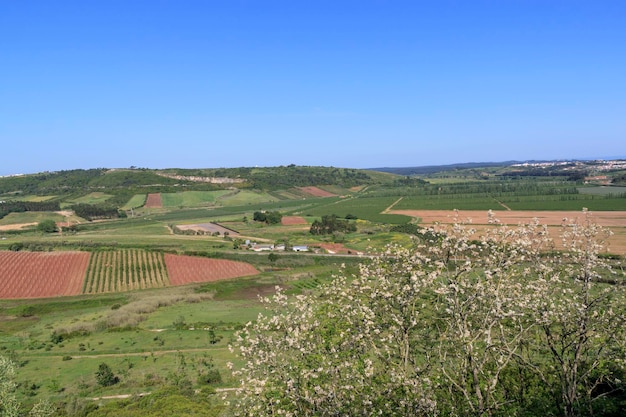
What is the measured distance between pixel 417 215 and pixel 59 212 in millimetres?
141878

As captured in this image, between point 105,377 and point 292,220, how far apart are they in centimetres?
10575

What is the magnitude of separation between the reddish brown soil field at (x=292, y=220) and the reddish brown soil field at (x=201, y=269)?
49.6m

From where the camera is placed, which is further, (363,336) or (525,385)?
(525,385)

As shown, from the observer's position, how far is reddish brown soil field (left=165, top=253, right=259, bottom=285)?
7738cm

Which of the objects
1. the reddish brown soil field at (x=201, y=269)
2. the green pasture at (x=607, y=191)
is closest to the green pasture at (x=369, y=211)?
the reddish brown soil field at (x=201, y=269)

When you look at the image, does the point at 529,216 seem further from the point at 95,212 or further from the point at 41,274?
the point at 95,212

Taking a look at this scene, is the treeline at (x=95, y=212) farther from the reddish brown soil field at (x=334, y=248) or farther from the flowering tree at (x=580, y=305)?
the flowering tree at (x=580, y=305)

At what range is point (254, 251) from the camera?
318ft

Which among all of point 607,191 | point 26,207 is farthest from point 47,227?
point 607,191

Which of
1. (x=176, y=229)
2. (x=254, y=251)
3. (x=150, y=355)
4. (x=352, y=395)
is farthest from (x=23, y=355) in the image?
(x=176, y=229)

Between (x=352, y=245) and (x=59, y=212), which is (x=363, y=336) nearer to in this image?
(x=352, y=245)

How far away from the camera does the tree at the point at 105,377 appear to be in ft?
116

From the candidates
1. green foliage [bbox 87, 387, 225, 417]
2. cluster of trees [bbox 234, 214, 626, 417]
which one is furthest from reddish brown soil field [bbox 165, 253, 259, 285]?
cluster of trees [bbox 234, 214, 626, 417]

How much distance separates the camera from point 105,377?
3544 centimetres
